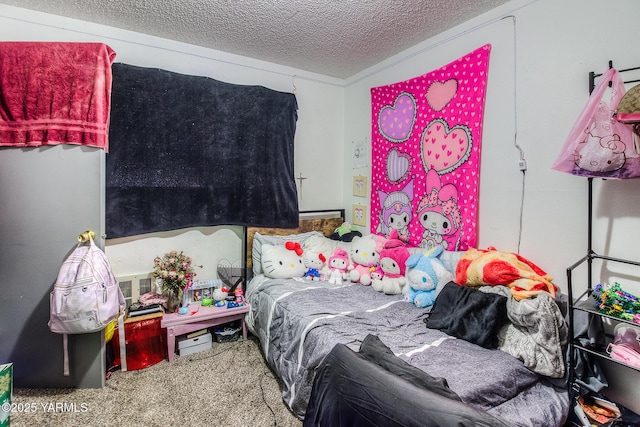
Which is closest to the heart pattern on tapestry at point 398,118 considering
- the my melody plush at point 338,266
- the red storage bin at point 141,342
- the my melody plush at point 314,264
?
the my melody plush at point 338,266

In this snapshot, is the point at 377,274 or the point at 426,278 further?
the point at 377,274

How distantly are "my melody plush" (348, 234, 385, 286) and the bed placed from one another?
0.28ft

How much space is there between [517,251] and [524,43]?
4.42 feet

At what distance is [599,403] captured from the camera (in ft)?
5.14

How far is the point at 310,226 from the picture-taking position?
3367 millimetres

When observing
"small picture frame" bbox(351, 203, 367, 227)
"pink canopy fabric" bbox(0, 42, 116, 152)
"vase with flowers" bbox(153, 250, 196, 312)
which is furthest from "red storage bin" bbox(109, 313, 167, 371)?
"small picture frame" bbox(351, 203, 367, 227)

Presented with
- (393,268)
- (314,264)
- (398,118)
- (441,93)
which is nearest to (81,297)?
(314,264)

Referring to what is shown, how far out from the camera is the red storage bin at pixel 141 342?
2273 mm

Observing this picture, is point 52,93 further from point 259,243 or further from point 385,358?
point 385,358

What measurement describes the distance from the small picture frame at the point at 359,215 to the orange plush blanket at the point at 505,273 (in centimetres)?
137

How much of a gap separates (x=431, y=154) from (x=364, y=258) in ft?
3.46

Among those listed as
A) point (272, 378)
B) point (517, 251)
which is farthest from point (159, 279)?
point (517, 251)

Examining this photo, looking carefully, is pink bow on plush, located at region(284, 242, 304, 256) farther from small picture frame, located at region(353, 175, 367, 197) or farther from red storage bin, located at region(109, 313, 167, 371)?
red storage bin, located at region(109, 313, 167, 371)

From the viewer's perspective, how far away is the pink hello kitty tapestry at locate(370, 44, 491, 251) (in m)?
2.28
